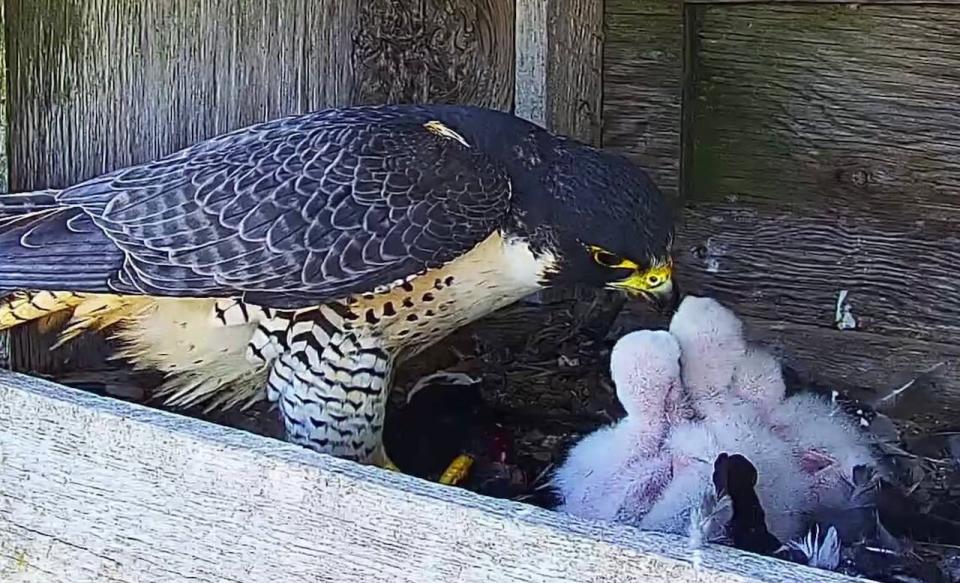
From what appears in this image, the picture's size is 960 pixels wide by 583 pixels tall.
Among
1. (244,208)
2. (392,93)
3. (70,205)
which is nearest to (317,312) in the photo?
(244,208)

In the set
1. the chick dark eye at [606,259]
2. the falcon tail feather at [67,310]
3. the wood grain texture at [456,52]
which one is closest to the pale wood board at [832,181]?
the wood grain texture at [456,52]

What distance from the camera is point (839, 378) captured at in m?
2.48

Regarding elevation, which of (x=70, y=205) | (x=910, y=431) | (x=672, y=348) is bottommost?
(x=910, y=431)

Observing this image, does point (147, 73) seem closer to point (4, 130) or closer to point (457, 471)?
point (4, 130)

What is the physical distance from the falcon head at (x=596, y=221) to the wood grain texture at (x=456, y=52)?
2.27 feet

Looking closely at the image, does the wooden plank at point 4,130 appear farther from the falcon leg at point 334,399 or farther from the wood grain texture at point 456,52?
the wood grain texture at point 456,52

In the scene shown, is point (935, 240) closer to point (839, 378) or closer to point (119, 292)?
point (839, 378)

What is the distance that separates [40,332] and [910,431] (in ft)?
4.51

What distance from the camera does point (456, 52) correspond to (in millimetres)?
2703

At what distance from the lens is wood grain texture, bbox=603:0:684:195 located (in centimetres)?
251

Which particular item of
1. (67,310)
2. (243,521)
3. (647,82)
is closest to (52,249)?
(67,310)

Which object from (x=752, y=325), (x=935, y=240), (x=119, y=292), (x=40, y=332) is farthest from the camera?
(x=752, y=325)

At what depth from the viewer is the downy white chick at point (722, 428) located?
1839 mm

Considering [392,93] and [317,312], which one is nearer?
[317,312]
